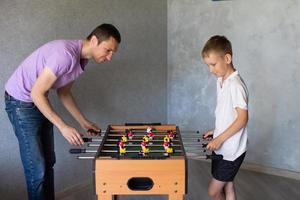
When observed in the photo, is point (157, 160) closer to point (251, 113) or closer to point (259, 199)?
point (259, 199)

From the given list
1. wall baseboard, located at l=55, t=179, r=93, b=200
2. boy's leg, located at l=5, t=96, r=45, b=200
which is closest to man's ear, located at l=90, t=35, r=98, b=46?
boy's leg, located at l=5, t=96, r=45, b=200

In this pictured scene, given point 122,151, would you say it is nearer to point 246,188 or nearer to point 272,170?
point 246,188

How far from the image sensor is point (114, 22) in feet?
10.2

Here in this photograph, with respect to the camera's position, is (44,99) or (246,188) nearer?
(44,99)

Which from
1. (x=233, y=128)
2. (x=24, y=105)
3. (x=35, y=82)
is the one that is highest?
(x=35, y=82)

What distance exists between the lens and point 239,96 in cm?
188

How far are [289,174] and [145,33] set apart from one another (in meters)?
1.98

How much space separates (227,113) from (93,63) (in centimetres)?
142

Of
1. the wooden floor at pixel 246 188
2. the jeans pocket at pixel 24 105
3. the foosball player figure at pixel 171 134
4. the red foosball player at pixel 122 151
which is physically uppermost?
the jeans pocket at pixel 24 105

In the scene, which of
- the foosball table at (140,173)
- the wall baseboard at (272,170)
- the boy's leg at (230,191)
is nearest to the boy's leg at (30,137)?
the foosball table at (140,173)

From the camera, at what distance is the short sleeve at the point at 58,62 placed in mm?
1787

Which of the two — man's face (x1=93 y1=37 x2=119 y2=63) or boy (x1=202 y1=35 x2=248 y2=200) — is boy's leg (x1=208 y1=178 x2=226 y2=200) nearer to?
boy (x1=202 y1=35 x2=248 y2=200)

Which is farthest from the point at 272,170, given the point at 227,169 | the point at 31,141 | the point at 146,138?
the point at 31,141

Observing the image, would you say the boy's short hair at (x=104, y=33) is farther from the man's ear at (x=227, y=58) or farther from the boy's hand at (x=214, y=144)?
the boy's hand at (x=214, y=144)
